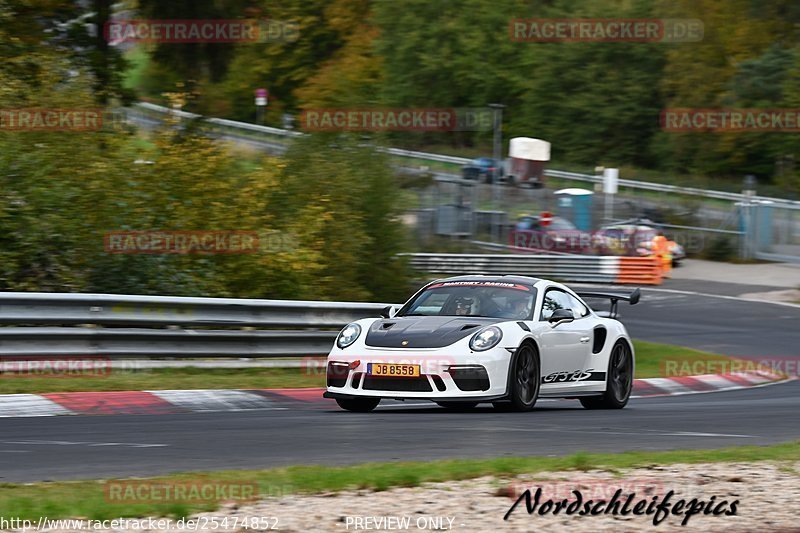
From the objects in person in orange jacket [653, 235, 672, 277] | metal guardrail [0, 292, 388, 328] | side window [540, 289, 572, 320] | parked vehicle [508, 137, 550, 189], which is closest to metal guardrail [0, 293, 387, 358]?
metal guardrail [0, 292, 388, 328]

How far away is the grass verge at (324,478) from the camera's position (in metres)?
5.62

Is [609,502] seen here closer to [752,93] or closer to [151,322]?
[151,322]

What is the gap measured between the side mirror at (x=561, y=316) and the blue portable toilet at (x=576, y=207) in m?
31.2

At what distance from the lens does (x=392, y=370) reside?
10461 mm

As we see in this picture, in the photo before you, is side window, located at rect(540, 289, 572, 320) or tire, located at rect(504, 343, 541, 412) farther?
side window, located at rect(540, 289, 572, 320)

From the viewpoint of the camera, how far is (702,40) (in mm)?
66250

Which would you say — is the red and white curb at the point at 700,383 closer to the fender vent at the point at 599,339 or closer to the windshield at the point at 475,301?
the fender vent at the point at 599,339

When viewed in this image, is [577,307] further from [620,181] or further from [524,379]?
[620,181]

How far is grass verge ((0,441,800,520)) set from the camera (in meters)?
5.62

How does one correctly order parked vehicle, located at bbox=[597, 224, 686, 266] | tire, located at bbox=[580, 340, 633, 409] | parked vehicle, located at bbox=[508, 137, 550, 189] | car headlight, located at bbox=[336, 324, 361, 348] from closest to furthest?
car headlight, located at bbox=[336, 324, 361, 348]
tire, located at bbox=[580, 340, 633, 409]
parked vehicle, located at bbox=[597, 224, 686, 266]
parked vehicle, located at bbox=[508, 137, 550, 189]

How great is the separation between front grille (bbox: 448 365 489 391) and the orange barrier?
2618 centimetres

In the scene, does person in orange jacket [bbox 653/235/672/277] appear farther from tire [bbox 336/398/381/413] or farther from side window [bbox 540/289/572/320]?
tire [bbox 336/398/381/413]

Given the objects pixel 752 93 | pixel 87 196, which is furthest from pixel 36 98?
pixel 752 93

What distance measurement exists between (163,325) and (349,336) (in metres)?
3.81
